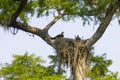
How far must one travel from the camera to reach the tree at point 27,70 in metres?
16.4

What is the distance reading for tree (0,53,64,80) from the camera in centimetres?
1636

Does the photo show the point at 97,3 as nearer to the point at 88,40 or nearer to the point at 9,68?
the point at 88,40

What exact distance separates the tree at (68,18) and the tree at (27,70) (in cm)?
69

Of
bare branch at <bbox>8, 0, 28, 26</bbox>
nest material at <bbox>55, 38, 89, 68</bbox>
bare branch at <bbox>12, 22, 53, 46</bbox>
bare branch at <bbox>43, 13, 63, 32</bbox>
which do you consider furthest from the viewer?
bare branch at <bbox>43, 13, 63, 32</bbox>

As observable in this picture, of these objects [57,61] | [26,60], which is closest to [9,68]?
[26,60]

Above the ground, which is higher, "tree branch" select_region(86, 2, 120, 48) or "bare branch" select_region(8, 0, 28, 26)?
"bare branch" select_region(8, 0, 28, 26)

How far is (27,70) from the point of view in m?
16.7

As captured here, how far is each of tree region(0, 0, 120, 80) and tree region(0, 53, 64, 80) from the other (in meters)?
0.69

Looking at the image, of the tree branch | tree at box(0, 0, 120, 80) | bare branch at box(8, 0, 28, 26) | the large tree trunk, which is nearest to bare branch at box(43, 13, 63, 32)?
tree at box(0, 0, 120, 80)

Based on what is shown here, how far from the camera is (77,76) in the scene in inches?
642

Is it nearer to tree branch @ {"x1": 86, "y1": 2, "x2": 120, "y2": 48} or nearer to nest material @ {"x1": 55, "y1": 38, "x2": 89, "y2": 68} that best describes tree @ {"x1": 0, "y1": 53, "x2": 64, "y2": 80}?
nest material @ {"x1": 55, "y1": 38, "x2": 89, "y2": 68}

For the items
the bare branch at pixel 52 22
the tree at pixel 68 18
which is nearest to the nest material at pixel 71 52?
the tree at pixel 68 18

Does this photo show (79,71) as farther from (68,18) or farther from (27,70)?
(68,18)

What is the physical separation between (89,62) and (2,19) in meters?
3.60
